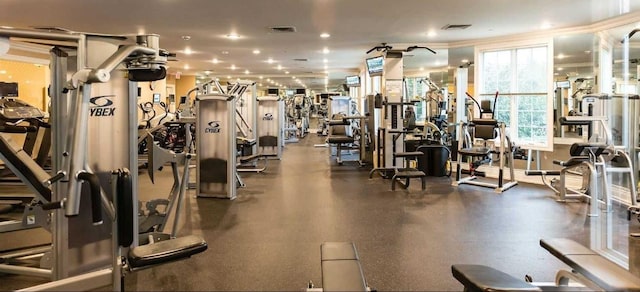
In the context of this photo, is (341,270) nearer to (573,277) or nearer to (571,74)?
(573,277)

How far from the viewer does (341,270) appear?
2.18m

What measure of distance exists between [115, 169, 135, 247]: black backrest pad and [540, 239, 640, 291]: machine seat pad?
2259mm

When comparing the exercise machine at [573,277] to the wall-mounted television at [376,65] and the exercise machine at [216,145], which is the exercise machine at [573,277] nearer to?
the exercise machine at [216,145]

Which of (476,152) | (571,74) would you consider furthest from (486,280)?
(571,74)

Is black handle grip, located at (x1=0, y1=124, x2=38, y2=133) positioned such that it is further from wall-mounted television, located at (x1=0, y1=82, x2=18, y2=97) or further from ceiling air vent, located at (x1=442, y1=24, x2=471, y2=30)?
ceiling air vent, located at (x1=442, y1=24, x2=471, y2=30)

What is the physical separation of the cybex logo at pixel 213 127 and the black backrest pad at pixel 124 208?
3696 millimetres

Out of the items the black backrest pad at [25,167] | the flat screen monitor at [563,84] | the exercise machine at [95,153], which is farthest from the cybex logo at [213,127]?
the flat screen monitor at [563,84]

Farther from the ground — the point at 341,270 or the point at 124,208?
the point at 124,208

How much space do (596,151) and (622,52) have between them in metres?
1.29

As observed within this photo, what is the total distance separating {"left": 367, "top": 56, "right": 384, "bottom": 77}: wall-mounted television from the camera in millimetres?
8250

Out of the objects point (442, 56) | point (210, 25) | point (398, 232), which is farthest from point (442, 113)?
point (398, 232)

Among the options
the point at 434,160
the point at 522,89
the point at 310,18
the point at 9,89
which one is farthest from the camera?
the point at 9,89

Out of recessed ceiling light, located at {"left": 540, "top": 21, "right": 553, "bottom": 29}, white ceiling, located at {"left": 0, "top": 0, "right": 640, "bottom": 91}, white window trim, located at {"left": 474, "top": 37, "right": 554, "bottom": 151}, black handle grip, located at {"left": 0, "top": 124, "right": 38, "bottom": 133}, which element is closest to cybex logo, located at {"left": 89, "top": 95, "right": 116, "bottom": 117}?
black handle grip, located at {"left": 0, "top": 124, "right": 38, "bottom": 133}

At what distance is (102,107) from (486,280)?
2.65 m
